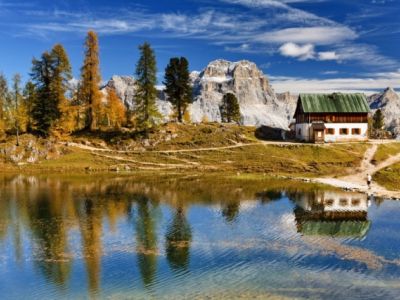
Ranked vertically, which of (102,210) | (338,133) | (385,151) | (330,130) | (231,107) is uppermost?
(231,107)

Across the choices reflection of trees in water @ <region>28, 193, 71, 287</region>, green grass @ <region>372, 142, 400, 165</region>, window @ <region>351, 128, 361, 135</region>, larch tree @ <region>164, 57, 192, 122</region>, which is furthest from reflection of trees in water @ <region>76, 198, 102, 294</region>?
window @ <region>351, 128, 361, 135</region>

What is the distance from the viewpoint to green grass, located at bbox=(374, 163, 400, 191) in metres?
65.8

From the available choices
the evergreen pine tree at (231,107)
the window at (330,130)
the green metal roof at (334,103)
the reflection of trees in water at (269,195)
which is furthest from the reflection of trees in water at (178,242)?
the evergreen pine tree at (231,107)

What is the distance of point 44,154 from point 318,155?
55.5m

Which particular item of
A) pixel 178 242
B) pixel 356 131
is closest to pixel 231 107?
pixel 356 131

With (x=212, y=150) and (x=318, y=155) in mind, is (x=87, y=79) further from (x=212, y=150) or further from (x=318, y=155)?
(x=318, y=155)

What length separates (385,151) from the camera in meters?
90.4

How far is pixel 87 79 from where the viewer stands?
97.9 m

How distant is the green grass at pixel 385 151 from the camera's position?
3337 inches

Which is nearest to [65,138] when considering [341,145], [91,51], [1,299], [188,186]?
[91,51]

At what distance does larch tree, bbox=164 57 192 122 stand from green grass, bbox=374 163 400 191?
53.2m

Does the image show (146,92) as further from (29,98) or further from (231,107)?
(231,107)

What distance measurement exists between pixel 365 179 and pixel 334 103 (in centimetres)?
3521

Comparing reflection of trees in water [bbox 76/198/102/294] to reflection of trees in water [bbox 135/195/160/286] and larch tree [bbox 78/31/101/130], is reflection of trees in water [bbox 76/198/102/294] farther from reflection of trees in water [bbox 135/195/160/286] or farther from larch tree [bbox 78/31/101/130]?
Result: larch tree [bbox 78/31/101/130]
